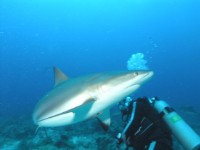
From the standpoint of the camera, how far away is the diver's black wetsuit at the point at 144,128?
3.50 meters

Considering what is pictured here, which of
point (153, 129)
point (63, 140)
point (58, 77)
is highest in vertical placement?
point (58, 77)

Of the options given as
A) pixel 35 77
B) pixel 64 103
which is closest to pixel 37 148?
pixel 64 103

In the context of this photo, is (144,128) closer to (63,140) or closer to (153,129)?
(153,129)

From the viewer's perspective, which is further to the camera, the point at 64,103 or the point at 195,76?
the point at 195,76

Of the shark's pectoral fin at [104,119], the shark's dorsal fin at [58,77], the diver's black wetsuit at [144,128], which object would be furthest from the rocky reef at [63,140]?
the diver's black wetsuit at [144,128]

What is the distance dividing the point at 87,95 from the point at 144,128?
1116mm

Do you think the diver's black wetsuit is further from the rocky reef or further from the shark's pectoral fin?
the rocky reef

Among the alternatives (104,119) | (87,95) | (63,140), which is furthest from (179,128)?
(63,140)

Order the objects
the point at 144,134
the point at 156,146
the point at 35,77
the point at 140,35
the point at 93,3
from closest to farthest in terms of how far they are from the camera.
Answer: the point at 156,146, the point at 144,134, the point at 35,77, the point at 93,3, the point at 140,35

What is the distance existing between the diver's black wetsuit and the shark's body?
1.17ft

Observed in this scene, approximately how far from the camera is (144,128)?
3646 millimetres

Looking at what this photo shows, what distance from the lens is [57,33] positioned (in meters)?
166

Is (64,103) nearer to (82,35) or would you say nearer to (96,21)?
(96,21)

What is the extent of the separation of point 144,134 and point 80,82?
4.94 feet
